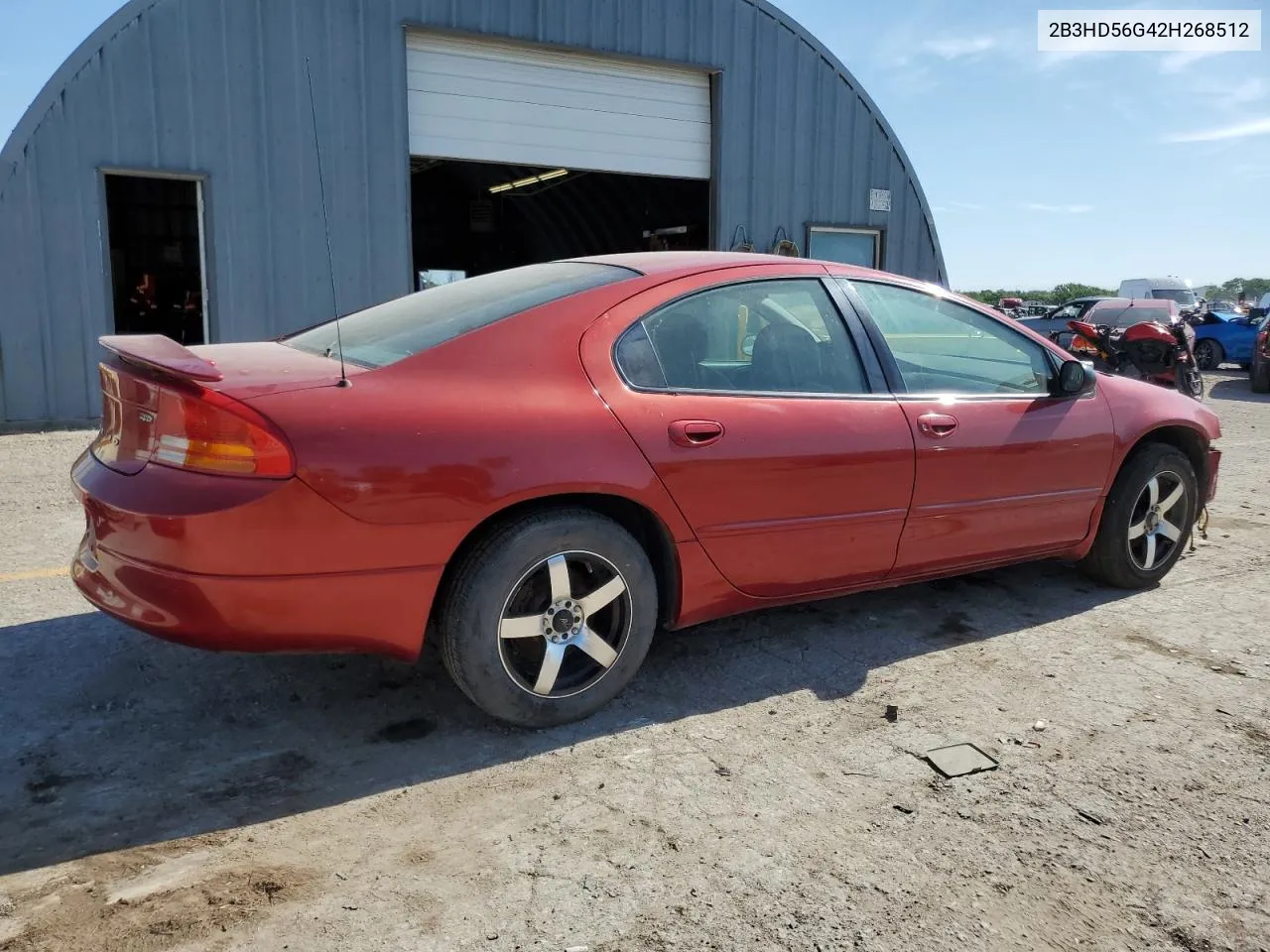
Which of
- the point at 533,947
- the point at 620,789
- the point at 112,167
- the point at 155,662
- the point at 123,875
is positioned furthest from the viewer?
the point at 112,167

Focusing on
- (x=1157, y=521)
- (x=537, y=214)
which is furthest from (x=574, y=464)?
(x=537, y=214)

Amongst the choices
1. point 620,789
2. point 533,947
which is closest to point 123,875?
point 533,947

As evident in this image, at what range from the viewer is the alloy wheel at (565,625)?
115 inches

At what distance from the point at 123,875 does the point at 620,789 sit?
1.21m

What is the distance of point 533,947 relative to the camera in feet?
6.71

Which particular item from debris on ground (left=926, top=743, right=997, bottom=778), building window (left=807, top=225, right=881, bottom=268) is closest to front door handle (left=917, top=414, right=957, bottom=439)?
debris on ground (left=926, top=743, right=997, bottom=778)

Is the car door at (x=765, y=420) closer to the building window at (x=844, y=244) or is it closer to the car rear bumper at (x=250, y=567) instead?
the car rear bumper at (x=250, y=567)

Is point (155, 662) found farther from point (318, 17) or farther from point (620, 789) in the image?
point (318, 17)

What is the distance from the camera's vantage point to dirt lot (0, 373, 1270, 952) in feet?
7.06

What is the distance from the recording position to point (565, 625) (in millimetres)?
3002

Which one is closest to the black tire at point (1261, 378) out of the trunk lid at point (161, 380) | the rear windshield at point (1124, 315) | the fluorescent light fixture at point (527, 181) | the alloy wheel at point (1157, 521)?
the rear windshield at point (1124, 315)

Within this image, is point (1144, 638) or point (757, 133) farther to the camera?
point (757, 133)

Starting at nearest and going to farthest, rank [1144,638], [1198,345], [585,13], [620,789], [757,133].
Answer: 1. [620,789]
2. [1144,638]
3. [585,13]
4. [757,133]
5. [1198,345]

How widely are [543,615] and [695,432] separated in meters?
0.74
